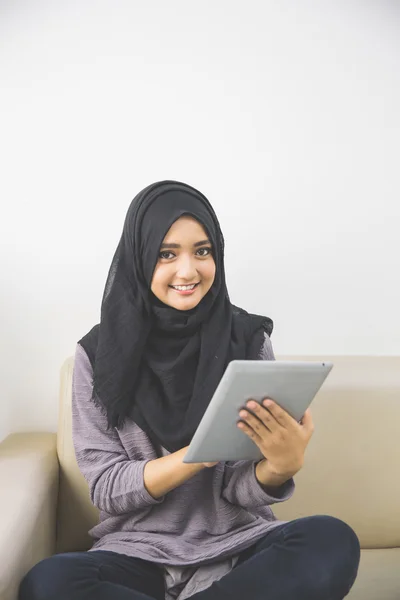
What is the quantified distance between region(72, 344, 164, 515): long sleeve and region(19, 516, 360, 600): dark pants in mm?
97

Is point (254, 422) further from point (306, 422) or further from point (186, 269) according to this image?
point (186, 269)

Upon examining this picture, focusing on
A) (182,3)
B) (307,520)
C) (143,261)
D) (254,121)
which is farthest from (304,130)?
(307,520)

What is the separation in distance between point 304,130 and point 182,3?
45 cm

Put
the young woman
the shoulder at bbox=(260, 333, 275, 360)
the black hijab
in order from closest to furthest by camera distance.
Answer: the young woman → the black hijab → the shoulder at bbox=(260, 333, 275, 360)

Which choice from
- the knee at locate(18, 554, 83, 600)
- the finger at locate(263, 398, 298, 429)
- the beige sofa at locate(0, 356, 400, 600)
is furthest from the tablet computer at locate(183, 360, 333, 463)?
the beige sofa at locate(0, 356, 400, 600)

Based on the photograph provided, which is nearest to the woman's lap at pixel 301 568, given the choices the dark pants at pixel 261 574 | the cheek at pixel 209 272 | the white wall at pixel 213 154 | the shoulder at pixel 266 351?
the dark pants at pixel 261 574

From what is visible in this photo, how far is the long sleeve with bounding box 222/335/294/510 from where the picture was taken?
1245mm

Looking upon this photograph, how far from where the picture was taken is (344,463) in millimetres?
1634

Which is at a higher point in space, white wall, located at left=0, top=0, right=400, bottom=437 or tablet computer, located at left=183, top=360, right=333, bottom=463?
white wall, located at left=0, top=0, right=400, bottom=437

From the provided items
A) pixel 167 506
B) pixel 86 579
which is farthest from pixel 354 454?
pixel 86 579

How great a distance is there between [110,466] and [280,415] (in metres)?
0.36

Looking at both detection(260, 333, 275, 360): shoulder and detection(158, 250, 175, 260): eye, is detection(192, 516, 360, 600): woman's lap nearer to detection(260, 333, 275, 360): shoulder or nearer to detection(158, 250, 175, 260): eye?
detection(260, 333, 275, 360): shoulder

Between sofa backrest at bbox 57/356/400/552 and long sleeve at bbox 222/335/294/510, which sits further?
sofa backrest at bbox 57/356/400/552

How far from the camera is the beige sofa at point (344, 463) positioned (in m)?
1.53
